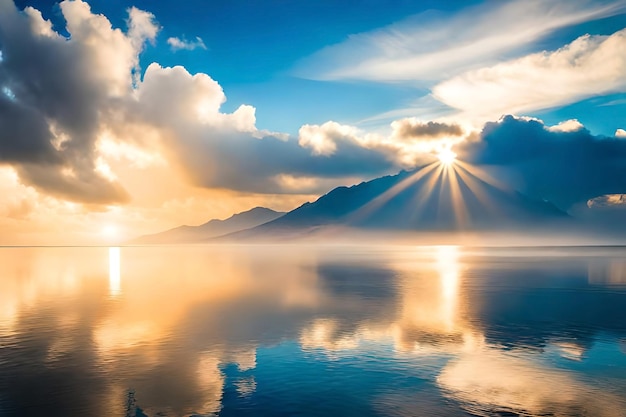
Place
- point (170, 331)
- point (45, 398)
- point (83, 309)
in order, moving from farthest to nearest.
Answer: point (83, 309), point (170, 331), point (45, 398)

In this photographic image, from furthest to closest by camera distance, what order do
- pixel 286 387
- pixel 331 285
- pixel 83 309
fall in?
pixel 331 285
pixel 83 309
pixel 286 387

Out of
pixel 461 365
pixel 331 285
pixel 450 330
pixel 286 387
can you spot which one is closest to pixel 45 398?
pixel 286 387

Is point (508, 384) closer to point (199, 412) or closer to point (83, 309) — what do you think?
point (199, 412)

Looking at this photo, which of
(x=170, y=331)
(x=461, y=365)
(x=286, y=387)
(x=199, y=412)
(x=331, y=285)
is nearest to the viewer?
(x=199, y=412)

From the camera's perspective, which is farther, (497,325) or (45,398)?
(497,325)

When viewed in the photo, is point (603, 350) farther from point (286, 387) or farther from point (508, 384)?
point (286, 387)

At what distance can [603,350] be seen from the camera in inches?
1410

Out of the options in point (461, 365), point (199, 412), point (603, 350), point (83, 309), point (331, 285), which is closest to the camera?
point (199, 412)

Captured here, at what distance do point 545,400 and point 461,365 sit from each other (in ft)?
22.4

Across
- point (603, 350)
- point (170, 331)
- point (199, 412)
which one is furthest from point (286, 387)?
point (603, 350)

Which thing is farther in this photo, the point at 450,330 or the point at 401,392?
the point at 450,330

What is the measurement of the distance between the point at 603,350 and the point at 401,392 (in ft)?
58.3

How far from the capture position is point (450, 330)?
4338 centimetres

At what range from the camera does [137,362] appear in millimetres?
32562
